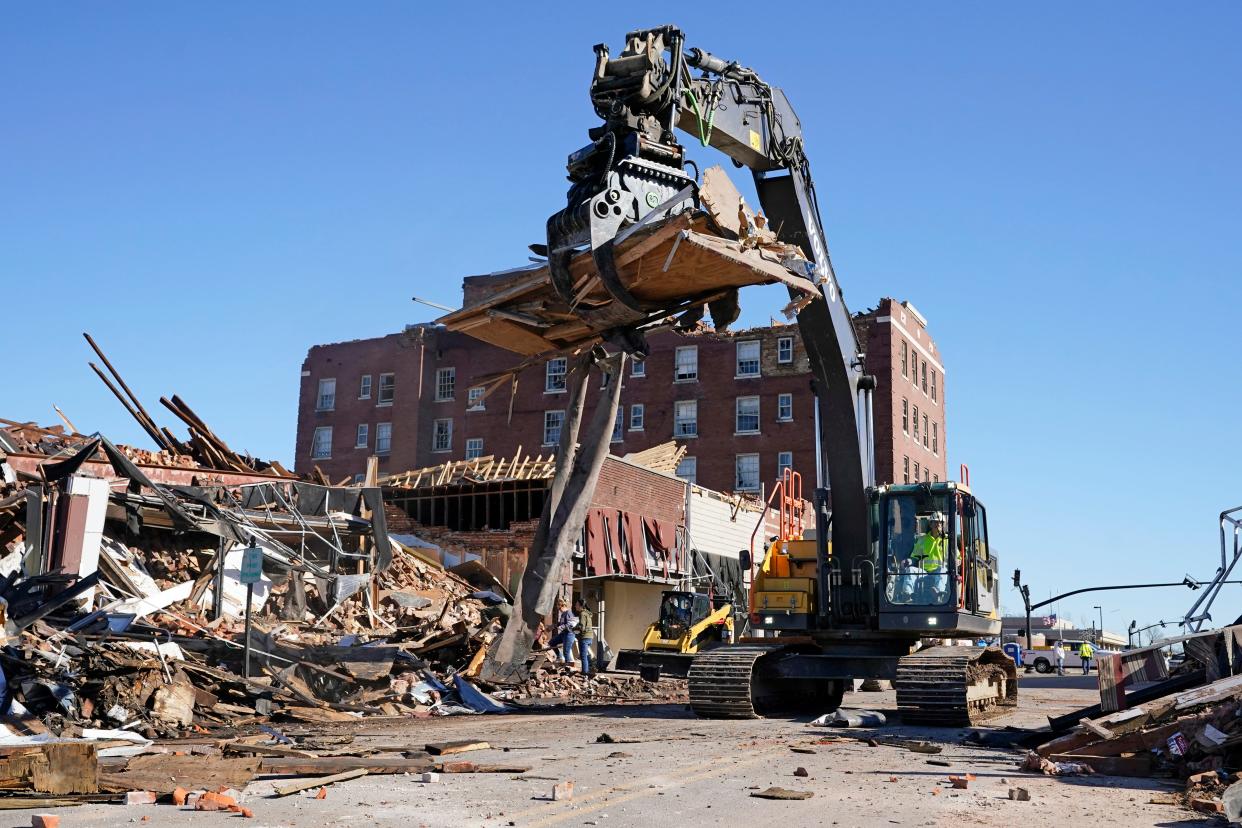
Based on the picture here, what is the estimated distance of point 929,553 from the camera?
15.6 m

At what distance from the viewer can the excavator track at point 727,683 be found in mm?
16047

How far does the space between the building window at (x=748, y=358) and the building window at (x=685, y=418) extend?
2.82 m

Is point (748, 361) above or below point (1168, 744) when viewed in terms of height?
above

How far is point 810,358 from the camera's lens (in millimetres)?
15695

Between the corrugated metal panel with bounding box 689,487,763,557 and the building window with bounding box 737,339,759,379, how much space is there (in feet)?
32.7

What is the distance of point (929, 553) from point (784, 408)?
127 feet

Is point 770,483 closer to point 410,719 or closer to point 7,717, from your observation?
point 410,719

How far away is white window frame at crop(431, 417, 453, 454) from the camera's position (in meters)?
61.6

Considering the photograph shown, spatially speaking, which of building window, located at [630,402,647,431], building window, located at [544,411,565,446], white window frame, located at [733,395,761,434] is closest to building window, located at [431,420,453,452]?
building window, located at [544,411,565,446]

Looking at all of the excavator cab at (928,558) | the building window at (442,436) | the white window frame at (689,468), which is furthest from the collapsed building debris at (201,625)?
the building window at (442,436)

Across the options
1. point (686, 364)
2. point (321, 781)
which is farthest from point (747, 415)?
point (321, 781)

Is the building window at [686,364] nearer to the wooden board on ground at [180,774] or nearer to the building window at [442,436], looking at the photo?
the building window at [442,436]

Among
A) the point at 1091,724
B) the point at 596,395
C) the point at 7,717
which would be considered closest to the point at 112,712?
the point at 7,717

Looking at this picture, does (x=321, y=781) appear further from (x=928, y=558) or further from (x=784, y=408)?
(x=784, y=408)
